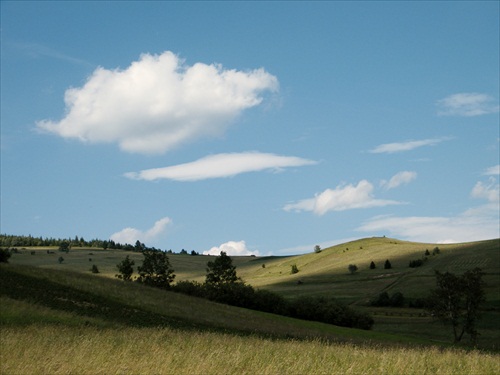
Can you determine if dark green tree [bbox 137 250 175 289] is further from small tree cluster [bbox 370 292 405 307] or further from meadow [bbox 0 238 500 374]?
small tree cluster [bbox 370 292 405 307]

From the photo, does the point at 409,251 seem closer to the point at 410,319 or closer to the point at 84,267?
the point at 410,319

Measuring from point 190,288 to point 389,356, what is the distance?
90.0 m

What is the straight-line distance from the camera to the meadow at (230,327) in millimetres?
12602

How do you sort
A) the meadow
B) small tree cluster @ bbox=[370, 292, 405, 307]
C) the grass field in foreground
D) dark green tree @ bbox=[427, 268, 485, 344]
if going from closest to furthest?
the grass field in foreground, the meadow, dark green tree @ bbox=[427, 268, 485, 344], small tree cluster @ bbox=[370, 292, 405, 307]

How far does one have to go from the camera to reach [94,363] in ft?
39.3

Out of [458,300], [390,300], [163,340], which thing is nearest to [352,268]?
[390,300]

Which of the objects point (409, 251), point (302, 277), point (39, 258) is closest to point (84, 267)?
point (39, 258)

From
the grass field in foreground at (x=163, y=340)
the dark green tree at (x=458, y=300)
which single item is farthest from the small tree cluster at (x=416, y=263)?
the grass field in foreground at (x=163, y=340)

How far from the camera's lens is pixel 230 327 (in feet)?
193

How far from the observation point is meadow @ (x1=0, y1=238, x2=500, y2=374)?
496 inches

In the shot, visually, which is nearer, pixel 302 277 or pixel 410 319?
pixel 410 319

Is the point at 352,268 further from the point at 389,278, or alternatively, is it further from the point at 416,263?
the point at 389,278

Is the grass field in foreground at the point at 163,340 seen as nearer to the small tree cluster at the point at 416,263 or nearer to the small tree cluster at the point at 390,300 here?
the small tree cluster at the point at 390,300

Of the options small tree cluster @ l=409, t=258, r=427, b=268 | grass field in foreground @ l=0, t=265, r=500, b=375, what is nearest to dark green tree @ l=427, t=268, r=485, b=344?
grass field in foreground @ l=0, t=265, r=500, b=375
